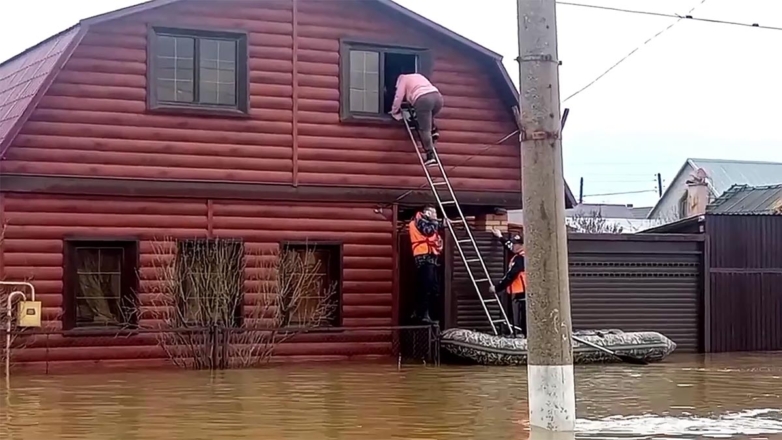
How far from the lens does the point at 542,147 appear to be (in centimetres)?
1044

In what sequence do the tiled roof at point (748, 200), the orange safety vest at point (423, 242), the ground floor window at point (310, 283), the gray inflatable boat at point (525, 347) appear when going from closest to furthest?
the gray inflatable boat at point (525, 347) → the orange safety vest at point (423, 242) → the ground floor window at point (310, 283) → the tiled roof at point (748, 200)

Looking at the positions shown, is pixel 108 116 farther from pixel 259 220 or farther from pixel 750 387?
pixel 750 387

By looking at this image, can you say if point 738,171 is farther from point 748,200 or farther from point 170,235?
point 170,235

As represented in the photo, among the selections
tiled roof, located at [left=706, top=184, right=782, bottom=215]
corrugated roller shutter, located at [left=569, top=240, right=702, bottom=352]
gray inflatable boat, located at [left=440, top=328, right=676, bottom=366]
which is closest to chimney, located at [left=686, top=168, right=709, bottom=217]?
tiled roof, located at [left=706, top=184, right=782, bottom=215]

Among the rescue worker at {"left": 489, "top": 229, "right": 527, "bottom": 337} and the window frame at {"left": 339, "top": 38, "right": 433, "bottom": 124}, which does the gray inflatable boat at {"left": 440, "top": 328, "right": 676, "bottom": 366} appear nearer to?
the rescue worker at {"left": 489, "top": 229, "right": 527, "bottom": 337}

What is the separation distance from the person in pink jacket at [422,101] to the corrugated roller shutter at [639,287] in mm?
3247

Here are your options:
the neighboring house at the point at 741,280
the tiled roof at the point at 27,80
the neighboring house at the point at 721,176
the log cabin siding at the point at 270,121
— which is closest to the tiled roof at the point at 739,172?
the neighboring house at the point at 721,176

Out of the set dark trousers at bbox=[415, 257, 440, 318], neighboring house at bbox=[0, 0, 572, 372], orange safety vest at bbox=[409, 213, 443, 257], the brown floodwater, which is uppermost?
neighboring house at bbox=[0, 0, 572, 372]

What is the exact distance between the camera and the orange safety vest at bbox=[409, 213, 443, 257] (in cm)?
1967

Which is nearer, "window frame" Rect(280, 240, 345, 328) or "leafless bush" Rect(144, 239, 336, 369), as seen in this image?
"leafless bush" Rect(144, 239, 336, 369)

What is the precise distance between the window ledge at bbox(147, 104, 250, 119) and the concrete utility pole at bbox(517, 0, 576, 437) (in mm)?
9846

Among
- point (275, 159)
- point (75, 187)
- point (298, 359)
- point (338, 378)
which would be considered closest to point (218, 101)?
point (275, 159)

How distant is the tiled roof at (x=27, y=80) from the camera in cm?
1794

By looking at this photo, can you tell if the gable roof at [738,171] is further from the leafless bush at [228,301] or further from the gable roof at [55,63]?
the leafless bush at [228,301]
